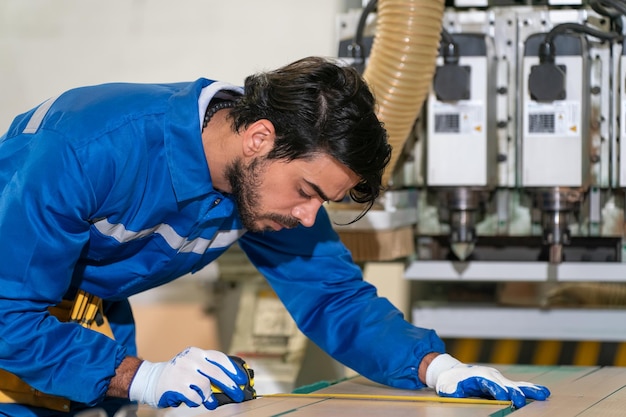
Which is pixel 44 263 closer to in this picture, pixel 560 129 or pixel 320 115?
pixel 320 115

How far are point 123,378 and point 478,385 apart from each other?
64 cm

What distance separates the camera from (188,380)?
4.94 ft

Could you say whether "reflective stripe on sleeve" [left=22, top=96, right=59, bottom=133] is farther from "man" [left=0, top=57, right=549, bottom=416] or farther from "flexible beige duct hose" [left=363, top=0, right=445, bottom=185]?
"flexible beige duct hose" [left=363, top=0, right=445, bottom=185]

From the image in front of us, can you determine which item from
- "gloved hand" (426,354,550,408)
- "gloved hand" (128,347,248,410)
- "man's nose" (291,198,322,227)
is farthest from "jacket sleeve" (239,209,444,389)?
"gloved hand" (128,347,248,410)

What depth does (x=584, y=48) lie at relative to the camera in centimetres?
238

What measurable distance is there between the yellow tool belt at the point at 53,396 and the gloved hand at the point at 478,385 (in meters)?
0.68

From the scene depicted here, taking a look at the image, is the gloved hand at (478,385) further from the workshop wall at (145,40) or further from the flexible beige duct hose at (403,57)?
the workshop wall at (145,40)

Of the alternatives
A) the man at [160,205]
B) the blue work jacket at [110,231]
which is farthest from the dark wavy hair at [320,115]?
the blue work jacket at [110,231]

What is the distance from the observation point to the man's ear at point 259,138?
1596mm

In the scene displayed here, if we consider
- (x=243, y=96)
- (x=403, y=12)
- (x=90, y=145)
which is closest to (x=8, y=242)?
(x=90, y=145)

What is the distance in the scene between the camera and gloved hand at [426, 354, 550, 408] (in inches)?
63.9

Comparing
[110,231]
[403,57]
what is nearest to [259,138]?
[110,231]

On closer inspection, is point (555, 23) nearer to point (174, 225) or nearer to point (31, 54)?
point (174, 225)

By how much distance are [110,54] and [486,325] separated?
2.08m
